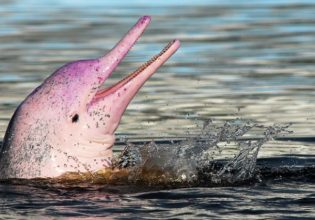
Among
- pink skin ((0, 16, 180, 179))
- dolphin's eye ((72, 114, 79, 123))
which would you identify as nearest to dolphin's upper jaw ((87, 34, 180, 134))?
pink skin ((0, 16, 180, 179))

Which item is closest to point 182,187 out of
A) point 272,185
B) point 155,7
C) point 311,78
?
point 272,185

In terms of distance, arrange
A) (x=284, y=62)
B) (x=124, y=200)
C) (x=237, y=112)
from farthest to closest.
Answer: (x=284, y=62) < (x=237, y=112) < (x=124, y=200)

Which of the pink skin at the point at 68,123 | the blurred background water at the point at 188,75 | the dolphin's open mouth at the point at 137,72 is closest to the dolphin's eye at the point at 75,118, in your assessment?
the pink skin at the point at 68,123

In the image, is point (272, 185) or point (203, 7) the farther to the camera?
point (203, 7)

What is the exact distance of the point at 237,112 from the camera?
1415cm

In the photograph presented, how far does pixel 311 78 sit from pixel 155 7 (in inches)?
401

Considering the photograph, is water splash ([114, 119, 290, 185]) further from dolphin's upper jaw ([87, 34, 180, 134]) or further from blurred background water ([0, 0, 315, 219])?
blurred background water ([0, 0, 315, 219])

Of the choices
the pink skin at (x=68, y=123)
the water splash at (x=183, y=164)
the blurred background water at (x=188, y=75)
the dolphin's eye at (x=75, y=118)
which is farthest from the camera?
the water splash at (x=183, y=164)

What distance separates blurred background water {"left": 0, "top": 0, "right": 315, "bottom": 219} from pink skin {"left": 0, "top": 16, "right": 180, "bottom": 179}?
0.33m

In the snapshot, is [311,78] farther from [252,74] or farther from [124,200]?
[124,200]

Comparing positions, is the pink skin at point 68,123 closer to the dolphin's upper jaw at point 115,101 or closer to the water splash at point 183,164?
the dolphin's upper jaw at point 115,101

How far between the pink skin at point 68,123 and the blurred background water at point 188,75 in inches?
13.1

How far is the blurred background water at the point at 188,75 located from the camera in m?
9.22

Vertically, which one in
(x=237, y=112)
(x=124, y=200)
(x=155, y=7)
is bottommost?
(x=124, y=200)
